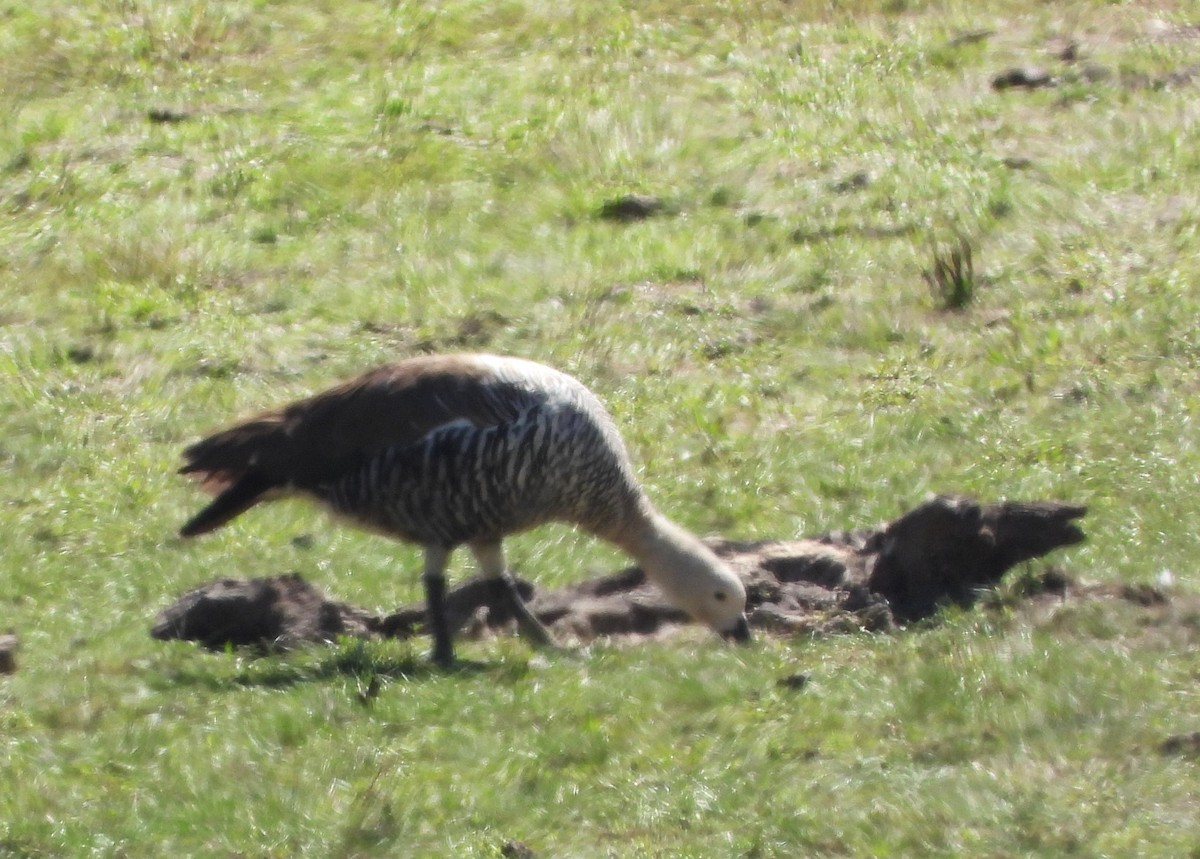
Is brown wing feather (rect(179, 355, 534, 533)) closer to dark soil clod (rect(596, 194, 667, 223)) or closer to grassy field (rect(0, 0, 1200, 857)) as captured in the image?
grassy field (rect(0, 0, 1200, 857))

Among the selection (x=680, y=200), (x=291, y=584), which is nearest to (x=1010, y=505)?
(x=291, y=584)

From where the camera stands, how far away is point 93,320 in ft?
41.5

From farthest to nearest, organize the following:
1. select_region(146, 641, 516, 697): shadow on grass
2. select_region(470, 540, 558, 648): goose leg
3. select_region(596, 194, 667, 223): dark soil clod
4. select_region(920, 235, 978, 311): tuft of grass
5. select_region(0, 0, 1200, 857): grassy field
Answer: select_region(596, 194, 667, 223): dark soil clod
select_region(920, 235, 978, 311): tuft of grass
select_region(470, 540, 558, 648): goose leg
select_region(146, 641, 516, 697): shadow on grass
select_region(0, 0, 1200, 857): grassy field

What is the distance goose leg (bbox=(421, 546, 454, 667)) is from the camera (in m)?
8.36

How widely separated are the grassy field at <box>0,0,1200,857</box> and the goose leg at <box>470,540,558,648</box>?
344mm

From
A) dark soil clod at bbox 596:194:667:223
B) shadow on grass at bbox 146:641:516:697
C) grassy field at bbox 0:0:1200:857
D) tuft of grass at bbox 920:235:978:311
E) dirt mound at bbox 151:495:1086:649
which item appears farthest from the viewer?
dark soil clod at bbox 596:194:667:223

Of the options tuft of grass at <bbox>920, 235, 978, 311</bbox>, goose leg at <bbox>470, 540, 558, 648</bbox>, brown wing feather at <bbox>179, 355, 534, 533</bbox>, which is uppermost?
brown wing feather at <bbox>179, 355, 534, 533</bbox>

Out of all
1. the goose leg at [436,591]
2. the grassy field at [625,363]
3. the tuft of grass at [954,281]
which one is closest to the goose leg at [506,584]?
the goose leg at [436,591]

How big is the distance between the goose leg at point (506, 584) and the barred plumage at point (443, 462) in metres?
0.01

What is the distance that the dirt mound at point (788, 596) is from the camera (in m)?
8.35

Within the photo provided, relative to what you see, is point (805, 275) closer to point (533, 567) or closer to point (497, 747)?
point (533, 567)

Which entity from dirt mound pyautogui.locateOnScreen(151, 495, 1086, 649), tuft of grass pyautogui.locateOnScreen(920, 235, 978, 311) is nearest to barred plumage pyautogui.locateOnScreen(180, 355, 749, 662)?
dirt mound pyautogui.locateOnScreen(151, 495, 1086, 649)

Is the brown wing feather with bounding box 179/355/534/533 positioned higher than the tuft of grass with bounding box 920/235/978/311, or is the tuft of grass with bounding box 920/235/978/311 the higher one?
the brown wing feather with bounding box 179/355/534/533

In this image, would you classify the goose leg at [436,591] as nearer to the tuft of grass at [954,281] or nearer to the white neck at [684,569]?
the white neck at [684,569]
